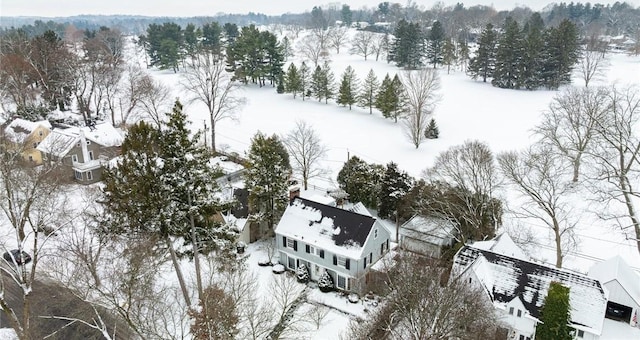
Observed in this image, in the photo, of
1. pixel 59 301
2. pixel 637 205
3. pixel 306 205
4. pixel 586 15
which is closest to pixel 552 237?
pixel 637 205

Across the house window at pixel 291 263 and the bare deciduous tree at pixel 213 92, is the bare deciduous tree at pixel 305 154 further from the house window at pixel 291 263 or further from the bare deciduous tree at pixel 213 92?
the house window at pixel 291 263

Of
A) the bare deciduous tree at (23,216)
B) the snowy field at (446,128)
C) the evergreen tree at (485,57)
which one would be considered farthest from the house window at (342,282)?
the evergreen tree at (485,57)

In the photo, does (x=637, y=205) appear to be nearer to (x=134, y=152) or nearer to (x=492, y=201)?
(x=492, y=201)

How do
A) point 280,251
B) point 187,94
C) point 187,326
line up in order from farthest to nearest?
point 187,94 → point 280,251 → point 187,326

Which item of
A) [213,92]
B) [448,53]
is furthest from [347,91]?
[448,53]

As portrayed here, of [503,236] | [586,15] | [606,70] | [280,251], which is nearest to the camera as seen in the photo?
[503,236]

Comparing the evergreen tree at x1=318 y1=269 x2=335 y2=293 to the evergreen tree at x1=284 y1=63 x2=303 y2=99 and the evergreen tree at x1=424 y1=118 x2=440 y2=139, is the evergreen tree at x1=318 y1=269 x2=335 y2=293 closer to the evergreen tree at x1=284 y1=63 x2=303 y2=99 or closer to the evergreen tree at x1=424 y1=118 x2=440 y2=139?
the evergreen tree at x1=424 y1=118 x2=440 y2=139
